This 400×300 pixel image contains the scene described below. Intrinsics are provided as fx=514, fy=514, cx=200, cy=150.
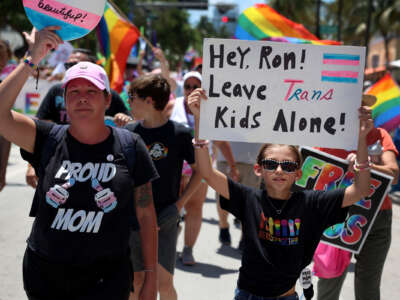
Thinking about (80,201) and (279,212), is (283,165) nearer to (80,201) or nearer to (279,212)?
(279,212)

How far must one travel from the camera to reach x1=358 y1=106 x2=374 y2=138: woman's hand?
2627 mm

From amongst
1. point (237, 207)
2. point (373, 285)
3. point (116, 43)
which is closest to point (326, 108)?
point (237, 207)

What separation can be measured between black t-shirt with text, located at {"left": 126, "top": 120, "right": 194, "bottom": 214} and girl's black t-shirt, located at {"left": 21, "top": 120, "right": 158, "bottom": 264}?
3.40 ft

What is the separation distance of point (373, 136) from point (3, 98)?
244 cm

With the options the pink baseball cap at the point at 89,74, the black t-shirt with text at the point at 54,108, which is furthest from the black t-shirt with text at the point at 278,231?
the black t-shirt with text at the point at 54,108

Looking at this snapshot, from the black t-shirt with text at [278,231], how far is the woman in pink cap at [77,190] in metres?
0.63

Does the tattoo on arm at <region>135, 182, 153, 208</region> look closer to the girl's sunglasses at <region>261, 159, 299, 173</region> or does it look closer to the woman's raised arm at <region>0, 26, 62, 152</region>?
the woman's raised arm at <region>0, 26, 62, 152</region>

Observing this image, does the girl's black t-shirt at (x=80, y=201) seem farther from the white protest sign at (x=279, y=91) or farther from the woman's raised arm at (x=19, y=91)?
the white protest sign at (x=279, y=91)

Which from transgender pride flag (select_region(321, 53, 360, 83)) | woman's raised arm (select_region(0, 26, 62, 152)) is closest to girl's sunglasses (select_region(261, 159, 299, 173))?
transgender pride flag (select_region(321, 53, 360, 83))

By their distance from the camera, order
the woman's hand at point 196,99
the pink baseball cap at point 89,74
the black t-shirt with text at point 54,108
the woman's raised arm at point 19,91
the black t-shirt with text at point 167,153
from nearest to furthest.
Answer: the woman's raised arm at point 19,91 → the pink baseball cap at point 89,74 → the woman's hand at point 196,99 → the black t-shirt with text at point 167,153 → the black t-shirt with text at point 54,108

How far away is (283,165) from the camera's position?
2.72 m

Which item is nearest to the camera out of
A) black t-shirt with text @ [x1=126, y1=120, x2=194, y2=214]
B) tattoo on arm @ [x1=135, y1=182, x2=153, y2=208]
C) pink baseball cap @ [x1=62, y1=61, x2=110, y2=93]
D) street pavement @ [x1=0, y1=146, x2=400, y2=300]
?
pink baseball cap @ [x1=62, y1=61, x2=110, y2=93]

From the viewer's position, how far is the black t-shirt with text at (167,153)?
341cm

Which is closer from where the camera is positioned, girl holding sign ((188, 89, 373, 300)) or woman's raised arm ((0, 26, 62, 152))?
woman's raised arm ((0, 26, 62, 152))
